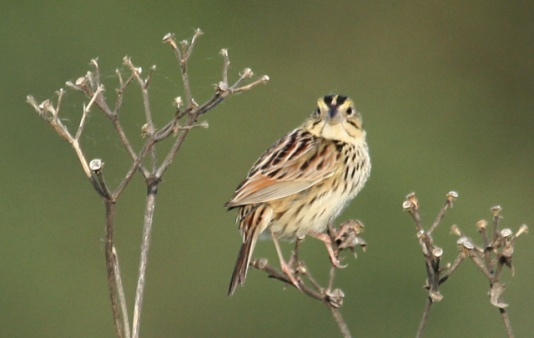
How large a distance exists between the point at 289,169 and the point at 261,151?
6000mm

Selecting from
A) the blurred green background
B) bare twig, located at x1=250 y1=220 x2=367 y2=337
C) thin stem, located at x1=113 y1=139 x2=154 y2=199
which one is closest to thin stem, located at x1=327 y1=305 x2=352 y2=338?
bare twig, located at x1=250 y1=220 x2=367 y2=337

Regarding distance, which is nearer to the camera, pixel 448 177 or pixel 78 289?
pixel 78 289

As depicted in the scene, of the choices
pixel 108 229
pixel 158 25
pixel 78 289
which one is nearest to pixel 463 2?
pixel 158 25

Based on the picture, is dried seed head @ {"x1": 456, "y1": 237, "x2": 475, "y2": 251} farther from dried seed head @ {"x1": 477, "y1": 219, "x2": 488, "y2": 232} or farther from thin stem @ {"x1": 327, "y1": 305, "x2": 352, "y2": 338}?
thin stem @ {"x1": 327, "y1": 305, "x2": 352, "y2": 338}

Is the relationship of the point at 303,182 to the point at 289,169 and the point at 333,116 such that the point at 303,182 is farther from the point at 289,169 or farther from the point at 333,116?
the point at 333,116

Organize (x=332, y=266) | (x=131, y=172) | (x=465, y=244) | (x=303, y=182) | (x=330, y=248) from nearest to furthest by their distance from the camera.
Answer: (x=131, y=172)
(x=465, y=244)
(x=332, y=266)
(x=330, y=248)
(x=303, y=182)

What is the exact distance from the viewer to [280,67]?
44.3 ft

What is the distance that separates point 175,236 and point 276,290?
1185 millimetres

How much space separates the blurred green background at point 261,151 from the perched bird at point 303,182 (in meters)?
3.72

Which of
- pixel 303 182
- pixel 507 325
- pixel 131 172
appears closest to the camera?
pixel 507 325

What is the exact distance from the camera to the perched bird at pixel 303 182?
19.3 feet

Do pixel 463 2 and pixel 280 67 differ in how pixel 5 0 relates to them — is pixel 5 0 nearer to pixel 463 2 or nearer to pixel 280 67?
pixel 280 67

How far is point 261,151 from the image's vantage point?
12.1 meters

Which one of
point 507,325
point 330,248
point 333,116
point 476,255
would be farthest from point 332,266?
point 333,116
